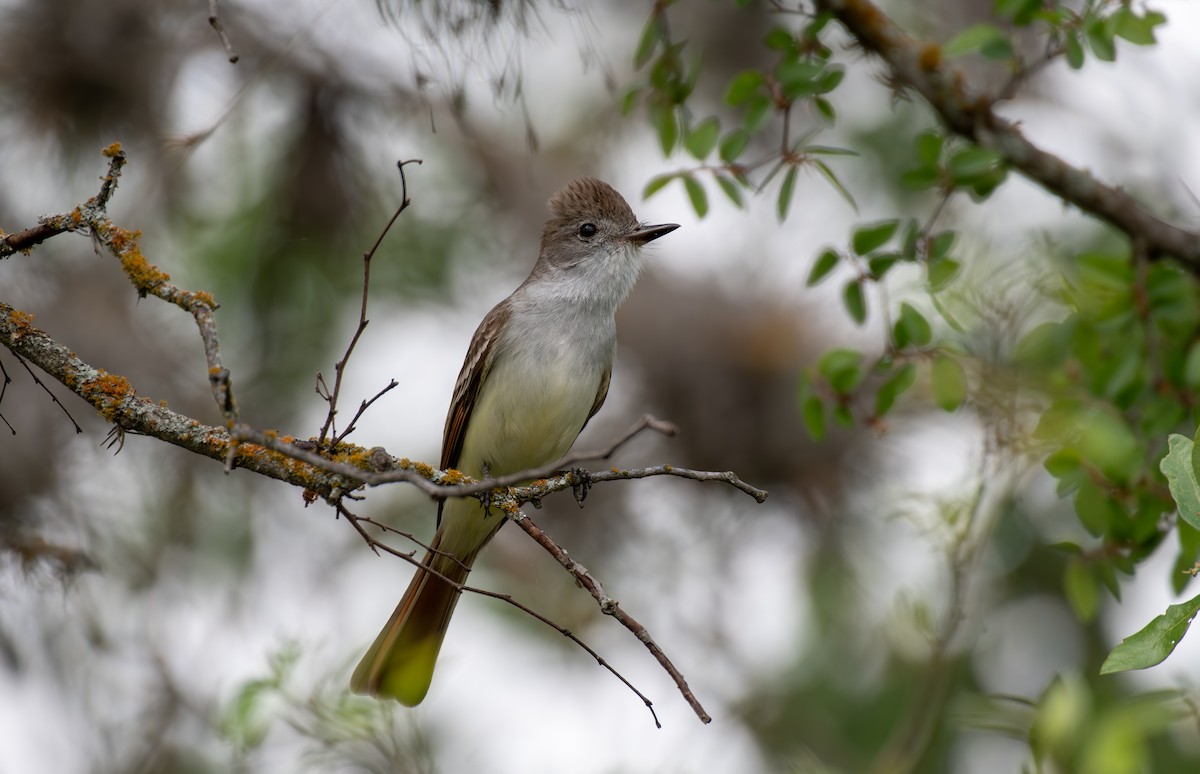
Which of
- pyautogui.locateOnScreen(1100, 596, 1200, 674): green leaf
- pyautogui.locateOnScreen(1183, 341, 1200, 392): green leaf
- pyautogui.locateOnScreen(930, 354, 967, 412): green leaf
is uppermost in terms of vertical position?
pyautogui.locateOnScreen(930, 354, 967, 412): green leaf

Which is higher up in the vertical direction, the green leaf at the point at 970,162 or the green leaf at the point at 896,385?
the green leaf at the point at 970,162

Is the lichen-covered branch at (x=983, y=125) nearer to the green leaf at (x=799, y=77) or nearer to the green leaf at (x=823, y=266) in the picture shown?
the green leaf at (x=799, y=77)

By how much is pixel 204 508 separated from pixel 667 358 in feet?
9.21

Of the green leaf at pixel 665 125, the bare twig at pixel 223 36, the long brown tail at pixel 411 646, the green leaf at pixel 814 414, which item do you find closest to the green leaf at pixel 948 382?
the green leaf at pixel 814 414

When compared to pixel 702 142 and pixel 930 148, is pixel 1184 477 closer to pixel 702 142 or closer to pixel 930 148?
pixel 930 148

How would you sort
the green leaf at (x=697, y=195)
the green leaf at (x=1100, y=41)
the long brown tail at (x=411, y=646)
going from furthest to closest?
the long brown tail at (x=411, y=646)
the green leaf at (x=697, y=195)
the green leaf at (x=1100, y=41)

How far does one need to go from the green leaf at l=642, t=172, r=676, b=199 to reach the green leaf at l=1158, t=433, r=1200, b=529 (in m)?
1.67

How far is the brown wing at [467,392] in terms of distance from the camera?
5191mm

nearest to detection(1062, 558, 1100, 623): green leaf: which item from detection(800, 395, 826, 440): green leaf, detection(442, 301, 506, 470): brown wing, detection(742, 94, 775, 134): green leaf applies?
detection(800, 395, 826, 440): green leaf

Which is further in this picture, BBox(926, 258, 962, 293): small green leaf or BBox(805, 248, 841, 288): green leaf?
BBox(805, 248, 841, 288): green leaf

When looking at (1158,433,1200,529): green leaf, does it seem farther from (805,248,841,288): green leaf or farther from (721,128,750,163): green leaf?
(721,128,750,163): green leaf

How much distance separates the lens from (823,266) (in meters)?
3.51

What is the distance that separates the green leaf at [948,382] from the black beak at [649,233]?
2.01 m

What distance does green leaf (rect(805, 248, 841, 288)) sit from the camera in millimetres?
3488
